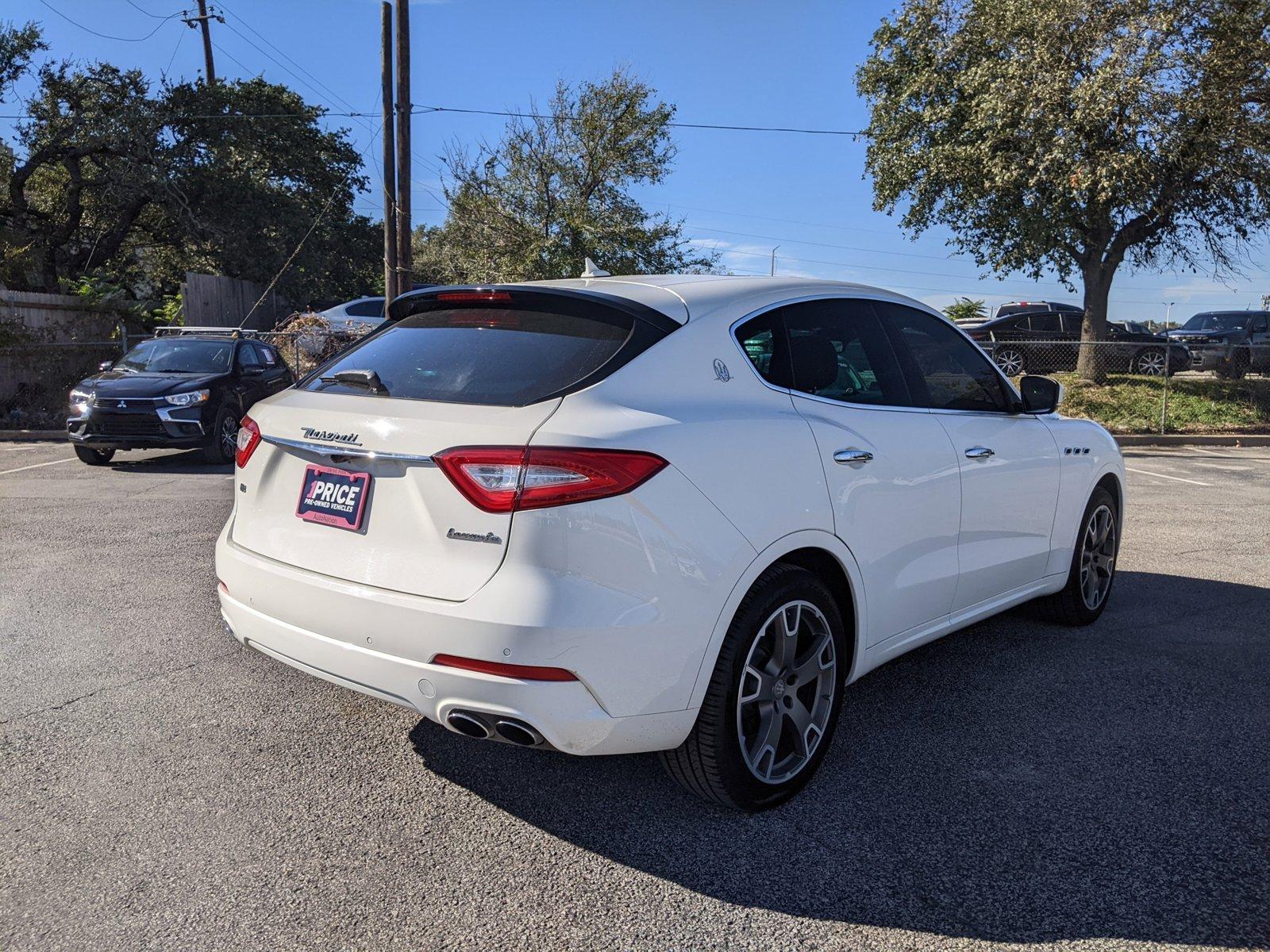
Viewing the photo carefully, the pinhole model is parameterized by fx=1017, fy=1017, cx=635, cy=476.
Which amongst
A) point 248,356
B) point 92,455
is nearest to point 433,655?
point 92,455

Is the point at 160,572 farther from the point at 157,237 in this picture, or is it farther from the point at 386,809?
the point at 157,237

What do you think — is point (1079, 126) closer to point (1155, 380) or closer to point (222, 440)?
point (1155, 380)

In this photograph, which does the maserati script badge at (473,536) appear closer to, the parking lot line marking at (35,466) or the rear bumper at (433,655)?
the rear bumper at (433,655)

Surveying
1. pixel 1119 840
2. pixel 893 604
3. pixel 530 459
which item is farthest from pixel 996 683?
pixel 530 459

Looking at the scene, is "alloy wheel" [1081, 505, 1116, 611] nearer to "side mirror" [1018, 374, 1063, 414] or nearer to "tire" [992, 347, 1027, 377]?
"side mirror" [1018, 374, 1063, 414]

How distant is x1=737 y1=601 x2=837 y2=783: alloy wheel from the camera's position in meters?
3.24

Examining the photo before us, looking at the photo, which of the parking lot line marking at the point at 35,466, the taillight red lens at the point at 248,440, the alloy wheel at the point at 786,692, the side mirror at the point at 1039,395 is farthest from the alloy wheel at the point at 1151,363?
the taillight red lens at the point at 248,440

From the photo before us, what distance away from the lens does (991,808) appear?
3.32 meters

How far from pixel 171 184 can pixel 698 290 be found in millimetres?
27448

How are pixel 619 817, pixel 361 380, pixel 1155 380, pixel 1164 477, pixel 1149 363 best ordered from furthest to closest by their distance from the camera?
pixel 1149 363, pixel 1155 380, pixel 1164 477, pixel 361 380, pixel 619 817

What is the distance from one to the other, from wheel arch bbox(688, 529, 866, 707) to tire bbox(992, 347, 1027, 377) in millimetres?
18977

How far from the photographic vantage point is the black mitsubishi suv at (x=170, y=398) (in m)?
11.6

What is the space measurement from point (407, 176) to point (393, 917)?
19.4 meters

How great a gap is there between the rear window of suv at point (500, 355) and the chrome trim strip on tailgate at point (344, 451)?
9.1 inches
